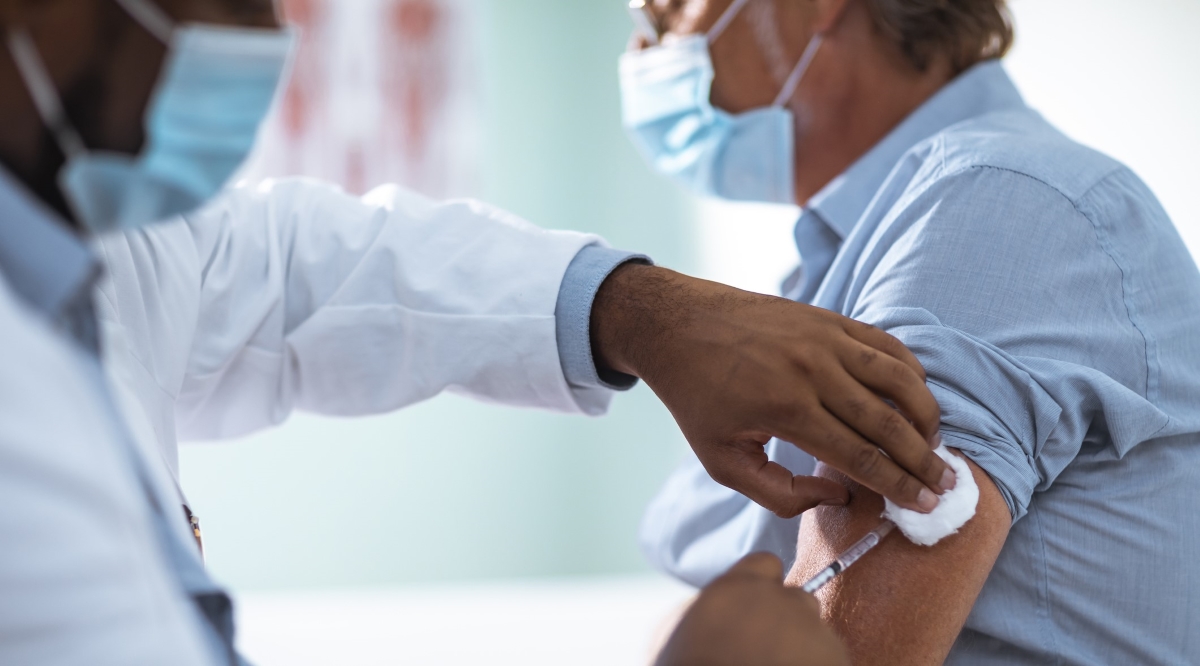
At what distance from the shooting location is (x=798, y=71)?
1375mm

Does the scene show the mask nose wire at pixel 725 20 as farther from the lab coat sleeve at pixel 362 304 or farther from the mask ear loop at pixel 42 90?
the mask ear loop at pixel 42 90

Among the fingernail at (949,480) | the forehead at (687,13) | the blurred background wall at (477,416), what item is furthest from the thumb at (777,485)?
the blurred background wall at (477,416)

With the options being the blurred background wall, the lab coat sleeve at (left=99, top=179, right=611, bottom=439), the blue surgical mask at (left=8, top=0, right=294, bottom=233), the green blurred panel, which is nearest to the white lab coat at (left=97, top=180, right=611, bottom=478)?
the lab coat sleeve at (left=99, top=179, right=611, bottom=439)

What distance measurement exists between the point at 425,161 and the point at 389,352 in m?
1.67

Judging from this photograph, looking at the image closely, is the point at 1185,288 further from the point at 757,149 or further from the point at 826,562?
the point at 757,149

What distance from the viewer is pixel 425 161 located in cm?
271

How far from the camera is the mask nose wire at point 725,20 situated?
1.39m

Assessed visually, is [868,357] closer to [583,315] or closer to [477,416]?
[583,315]

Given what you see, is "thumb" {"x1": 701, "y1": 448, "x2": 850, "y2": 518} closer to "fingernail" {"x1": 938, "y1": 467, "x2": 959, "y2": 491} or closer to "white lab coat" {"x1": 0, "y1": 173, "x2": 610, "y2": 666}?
"fingernail" {"x1": 938, "y1": 467, "x2": 959, "y2": 491}

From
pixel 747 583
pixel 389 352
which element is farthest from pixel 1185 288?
pixel 389 352

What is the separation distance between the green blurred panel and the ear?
4.83 ft

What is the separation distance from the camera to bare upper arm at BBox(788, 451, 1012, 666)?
78 centimetres

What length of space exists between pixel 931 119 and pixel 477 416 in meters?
1.84

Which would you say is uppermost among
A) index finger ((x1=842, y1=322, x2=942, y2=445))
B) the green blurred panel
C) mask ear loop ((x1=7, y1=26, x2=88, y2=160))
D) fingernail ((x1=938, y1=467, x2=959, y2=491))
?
mask ear loop ((x1=7, y1=26, x2=88, y2=160))
